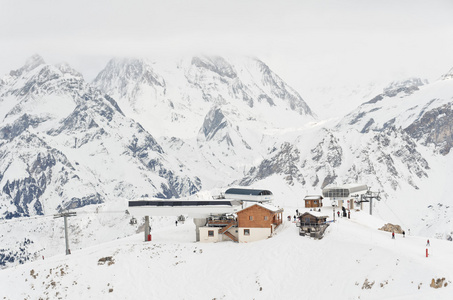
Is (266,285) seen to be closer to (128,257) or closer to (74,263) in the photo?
(128,257)

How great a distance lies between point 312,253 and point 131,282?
26629 millimetres

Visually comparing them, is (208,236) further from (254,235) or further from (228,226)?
(254,235)

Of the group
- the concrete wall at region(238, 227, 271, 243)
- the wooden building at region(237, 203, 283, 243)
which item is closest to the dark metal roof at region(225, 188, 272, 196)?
the wooden building at region(237, 203, 283, 243)

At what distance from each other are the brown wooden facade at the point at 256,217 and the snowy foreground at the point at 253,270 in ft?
11.1

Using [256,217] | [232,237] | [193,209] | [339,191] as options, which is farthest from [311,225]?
[339,191]

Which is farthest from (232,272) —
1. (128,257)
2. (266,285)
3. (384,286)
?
(384,286)

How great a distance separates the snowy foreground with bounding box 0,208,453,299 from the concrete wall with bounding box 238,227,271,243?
80.8 inches

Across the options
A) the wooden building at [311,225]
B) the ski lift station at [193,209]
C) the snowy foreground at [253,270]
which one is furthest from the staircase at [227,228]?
the wooden building at [311,225]

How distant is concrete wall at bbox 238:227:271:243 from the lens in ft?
270

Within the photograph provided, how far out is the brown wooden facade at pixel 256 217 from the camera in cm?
→ 8262

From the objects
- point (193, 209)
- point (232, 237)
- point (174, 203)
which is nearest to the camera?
point (232, 237)

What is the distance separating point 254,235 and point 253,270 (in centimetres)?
1419

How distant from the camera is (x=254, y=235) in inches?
3250

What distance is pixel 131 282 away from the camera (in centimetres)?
6988
